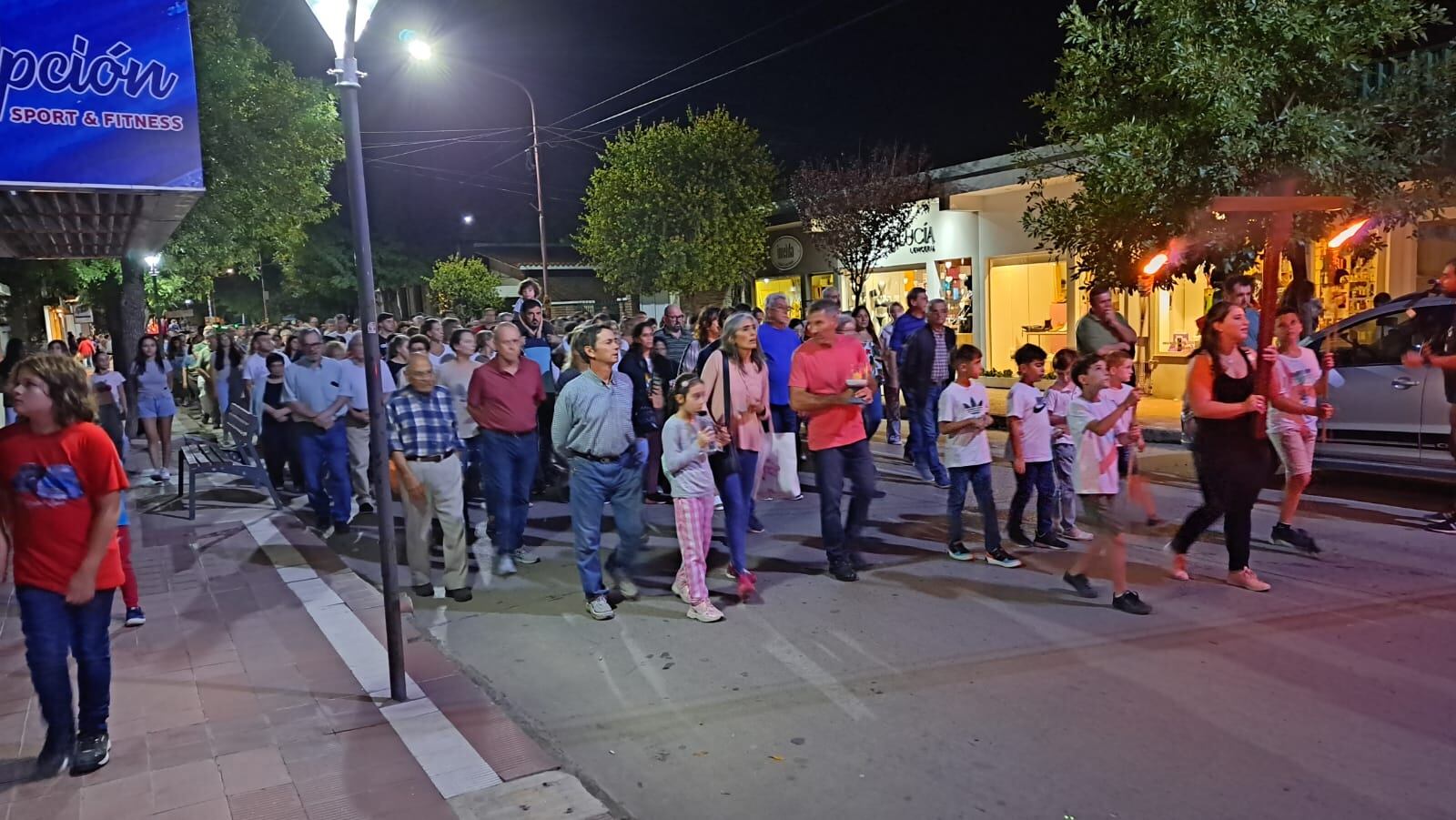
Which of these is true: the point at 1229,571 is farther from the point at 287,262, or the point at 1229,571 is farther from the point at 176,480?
the point at 287,262

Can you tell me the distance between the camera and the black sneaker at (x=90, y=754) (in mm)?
4086

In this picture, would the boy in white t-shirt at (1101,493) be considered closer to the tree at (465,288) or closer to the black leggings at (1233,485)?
the black leggings at (1233,485)

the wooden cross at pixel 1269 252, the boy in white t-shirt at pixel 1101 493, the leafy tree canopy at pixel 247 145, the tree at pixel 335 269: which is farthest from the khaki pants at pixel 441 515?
the tree at pixel 335 269

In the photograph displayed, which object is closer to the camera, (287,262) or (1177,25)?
(1177,25)

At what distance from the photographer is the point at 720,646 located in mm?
5398

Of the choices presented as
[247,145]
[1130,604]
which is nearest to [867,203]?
[247,145]

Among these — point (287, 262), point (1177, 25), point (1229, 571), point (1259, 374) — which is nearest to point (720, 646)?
point (1229, 571)

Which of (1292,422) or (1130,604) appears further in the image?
(1292,422)

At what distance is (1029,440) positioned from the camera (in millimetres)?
6750

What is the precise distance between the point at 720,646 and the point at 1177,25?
8.00 meters

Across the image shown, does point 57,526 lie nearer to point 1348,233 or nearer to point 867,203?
point 1348,233

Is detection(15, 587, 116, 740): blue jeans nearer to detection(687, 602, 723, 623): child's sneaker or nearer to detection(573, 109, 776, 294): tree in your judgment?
detection(687, 602, 723, 623): child's sneaker

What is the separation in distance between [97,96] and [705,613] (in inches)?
235

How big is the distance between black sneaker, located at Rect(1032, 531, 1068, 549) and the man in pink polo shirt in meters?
1.57
